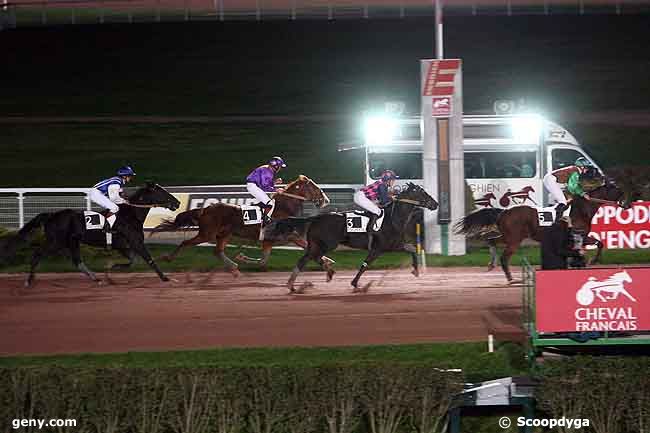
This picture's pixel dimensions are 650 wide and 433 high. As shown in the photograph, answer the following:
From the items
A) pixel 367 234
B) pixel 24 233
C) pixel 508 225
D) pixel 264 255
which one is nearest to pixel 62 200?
pixel 24 233

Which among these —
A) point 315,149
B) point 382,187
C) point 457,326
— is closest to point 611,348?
point 457,326

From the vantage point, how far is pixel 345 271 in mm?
16625

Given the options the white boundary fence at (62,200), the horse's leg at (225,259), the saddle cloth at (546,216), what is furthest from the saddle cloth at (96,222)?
the saddle cloth at (546,216)

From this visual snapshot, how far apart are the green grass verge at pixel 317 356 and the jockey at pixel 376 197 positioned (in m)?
4.44

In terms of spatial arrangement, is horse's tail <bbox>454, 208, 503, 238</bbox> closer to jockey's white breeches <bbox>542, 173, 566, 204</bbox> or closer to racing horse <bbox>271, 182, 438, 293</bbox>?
racing horse <bbox>271, 182, 438, 293</bbox>

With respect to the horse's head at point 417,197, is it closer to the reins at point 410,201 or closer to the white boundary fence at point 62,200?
the reins at point 410,201

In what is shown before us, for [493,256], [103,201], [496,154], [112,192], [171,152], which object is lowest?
[493,256]

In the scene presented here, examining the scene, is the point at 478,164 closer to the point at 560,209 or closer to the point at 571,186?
the point at 560,209

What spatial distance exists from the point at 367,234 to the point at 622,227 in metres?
4.80

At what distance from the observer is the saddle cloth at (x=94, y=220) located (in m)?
15.3

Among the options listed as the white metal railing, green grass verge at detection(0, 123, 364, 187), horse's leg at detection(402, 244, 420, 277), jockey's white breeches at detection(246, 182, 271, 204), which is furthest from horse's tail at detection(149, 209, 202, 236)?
green grass verge at detection(0, 123, 364, 187)

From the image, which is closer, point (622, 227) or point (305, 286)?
point (305, 286)

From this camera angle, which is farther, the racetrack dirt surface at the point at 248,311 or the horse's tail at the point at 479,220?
the horse's tail at the point at 479,220

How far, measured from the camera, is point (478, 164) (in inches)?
758
